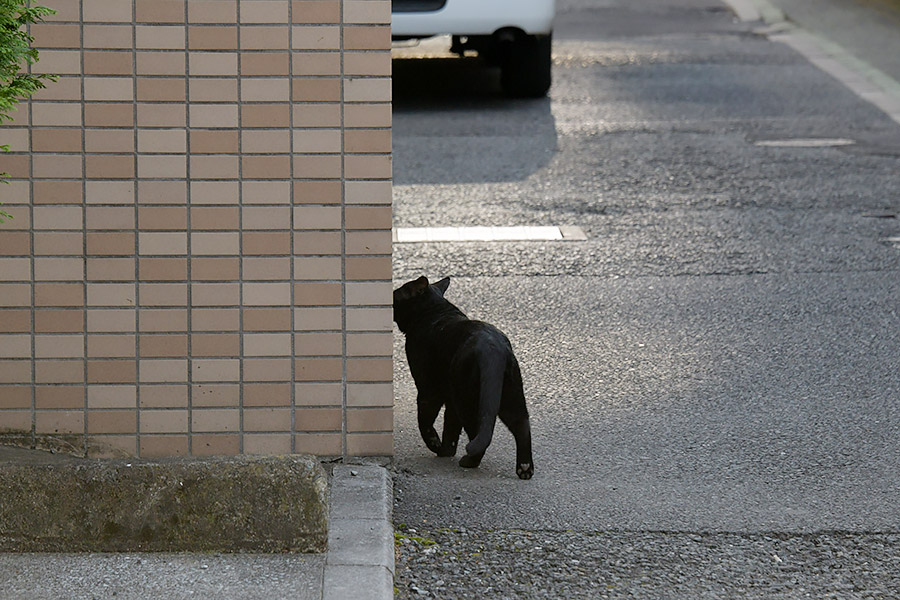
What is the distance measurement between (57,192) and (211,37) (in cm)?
64

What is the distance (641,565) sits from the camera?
3.56 metres

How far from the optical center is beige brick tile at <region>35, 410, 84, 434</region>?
400 cm

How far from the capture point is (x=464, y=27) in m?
10.3

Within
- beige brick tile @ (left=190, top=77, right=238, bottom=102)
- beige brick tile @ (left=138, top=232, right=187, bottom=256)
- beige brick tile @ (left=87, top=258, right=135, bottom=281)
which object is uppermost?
beige brick tile @ (left=190, top=77, right=238, bottom=102)

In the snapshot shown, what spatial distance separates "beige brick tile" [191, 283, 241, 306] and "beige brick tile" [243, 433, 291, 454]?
0.41 meters

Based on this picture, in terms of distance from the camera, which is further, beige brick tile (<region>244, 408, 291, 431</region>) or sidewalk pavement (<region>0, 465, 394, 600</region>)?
beige brick tile (<region>244, 408, 291, 431</region>)

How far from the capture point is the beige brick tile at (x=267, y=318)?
3.97 m

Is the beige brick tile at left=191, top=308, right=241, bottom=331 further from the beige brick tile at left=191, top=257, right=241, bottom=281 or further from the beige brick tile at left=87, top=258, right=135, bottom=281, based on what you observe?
the beige brick tile at left=87, top=258, right=135, bottom=281

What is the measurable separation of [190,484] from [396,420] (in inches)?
56.7

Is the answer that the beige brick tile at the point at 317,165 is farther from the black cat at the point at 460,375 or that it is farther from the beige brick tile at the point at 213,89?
the black cat at the point at 460,375

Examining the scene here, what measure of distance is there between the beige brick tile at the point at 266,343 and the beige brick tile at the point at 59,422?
55 cm

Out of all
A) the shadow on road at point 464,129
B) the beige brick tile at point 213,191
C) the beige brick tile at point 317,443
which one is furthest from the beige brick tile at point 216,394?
the shadow on road at point 464,129

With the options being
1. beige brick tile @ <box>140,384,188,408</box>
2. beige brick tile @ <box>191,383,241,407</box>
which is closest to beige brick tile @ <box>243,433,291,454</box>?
beige brick tile @ <box>191,383,241,407</box>

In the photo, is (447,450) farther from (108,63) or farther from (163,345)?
Answer: (108,63)
